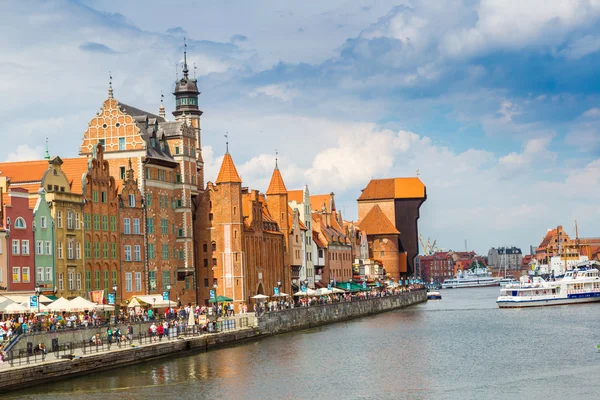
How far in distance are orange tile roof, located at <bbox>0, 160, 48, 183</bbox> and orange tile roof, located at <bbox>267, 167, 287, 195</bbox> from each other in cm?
4750

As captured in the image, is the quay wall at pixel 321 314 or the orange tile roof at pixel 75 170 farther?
the quay wall at pixel 321 314

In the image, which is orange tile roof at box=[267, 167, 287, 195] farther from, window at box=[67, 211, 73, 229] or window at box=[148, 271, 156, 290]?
window at box=[67, 211, 73, 229]

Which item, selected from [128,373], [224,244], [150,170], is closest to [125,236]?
[150,170]

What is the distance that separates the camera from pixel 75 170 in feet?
322

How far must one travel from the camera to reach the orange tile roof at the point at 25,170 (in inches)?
3610

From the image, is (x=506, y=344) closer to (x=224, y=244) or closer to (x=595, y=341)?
(x=595, y=341)

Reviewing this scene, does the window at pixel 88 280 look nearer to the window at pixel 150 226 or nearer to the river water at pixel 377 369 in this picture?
the window at pixel 150 226

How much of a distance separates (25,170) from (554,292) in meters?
86.6

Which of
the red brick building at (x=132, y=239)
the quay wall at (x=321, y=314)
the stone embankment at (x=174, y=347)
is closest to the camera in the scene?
the stone embankment at (x=174, y=347)

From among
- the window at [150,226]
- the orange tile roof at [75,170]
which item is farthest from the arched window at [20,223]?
the window at [150,226]

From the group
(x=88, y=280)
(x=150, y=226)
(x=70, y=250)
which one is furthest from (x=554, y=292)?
(x=70, y=250)

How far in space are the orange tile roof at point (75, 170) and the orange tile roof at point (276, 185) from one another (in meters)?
41.4

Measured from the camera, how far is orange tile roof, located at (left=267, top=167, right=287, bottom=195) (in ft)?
452

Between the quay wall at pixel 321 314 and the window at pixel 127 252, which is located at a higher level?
the window at pixel 127 252
